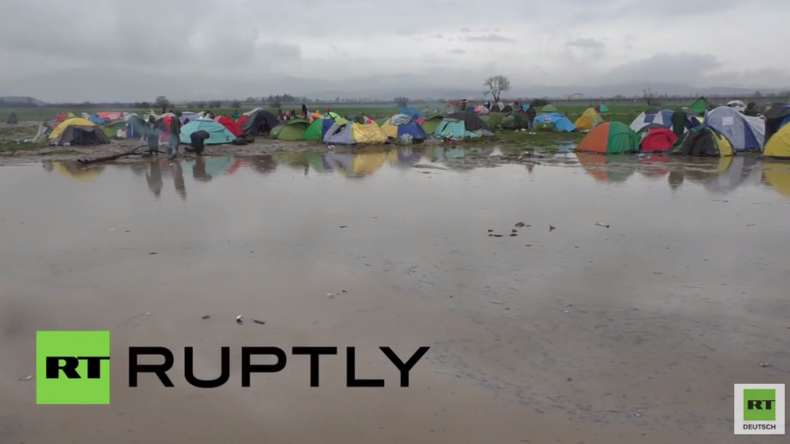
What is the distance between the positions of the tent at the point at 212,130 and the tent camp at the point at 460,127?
9816 mm

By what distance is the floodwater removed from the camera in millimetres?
4398

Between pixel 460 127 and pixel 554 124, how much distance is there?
282 inches

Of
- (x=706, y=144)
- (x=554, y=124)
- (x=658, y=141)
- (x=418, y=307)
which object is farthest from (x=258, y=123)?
(x=418, y=307)

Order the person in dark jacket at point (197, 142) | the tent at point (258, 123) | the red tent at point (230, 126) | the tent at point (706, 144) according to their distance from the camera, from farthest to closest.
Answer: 1. the tent at point (258, 123)
2. the red tent at point (230, 126)
3. the person in dark jacket at point (197, 142)
4. the tent at point (706, 144)

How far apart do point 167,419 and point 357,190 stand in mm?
9835

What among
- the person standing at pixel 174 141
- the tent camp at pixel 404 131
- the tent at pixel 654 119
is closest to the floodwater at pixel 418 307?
the person standing at pixel 174 141

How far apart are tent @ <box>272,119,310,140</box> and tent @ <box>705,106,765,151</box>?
1715 cm

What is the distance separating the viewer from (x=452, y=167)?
724 inches

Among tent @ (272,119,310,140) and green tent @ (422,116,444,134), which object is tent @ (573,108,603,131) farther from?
tent @ (272,119,310,140)

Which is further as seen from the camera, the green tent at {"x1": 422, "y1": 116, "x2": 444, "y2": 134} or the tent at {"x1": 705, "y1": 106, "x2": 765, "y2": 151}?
the green tent at {"x1": 422, "y1": 116, "x2": 444, "y2": 134}

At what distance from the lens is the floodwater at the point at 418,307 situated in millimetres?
4398

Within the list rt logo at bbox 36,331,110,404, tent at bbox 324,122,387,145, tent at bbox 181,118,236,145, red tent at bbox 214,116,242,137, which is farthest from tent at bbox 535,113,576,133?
rt logo at bbox 36,331,110,404

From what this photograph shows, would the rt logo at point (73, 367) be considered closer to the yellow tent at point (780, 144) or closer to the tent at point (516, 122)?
the yellow tent at point (780, 144)

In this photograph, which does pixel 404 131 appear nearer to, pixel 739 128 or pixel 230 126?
pixel 230 126
